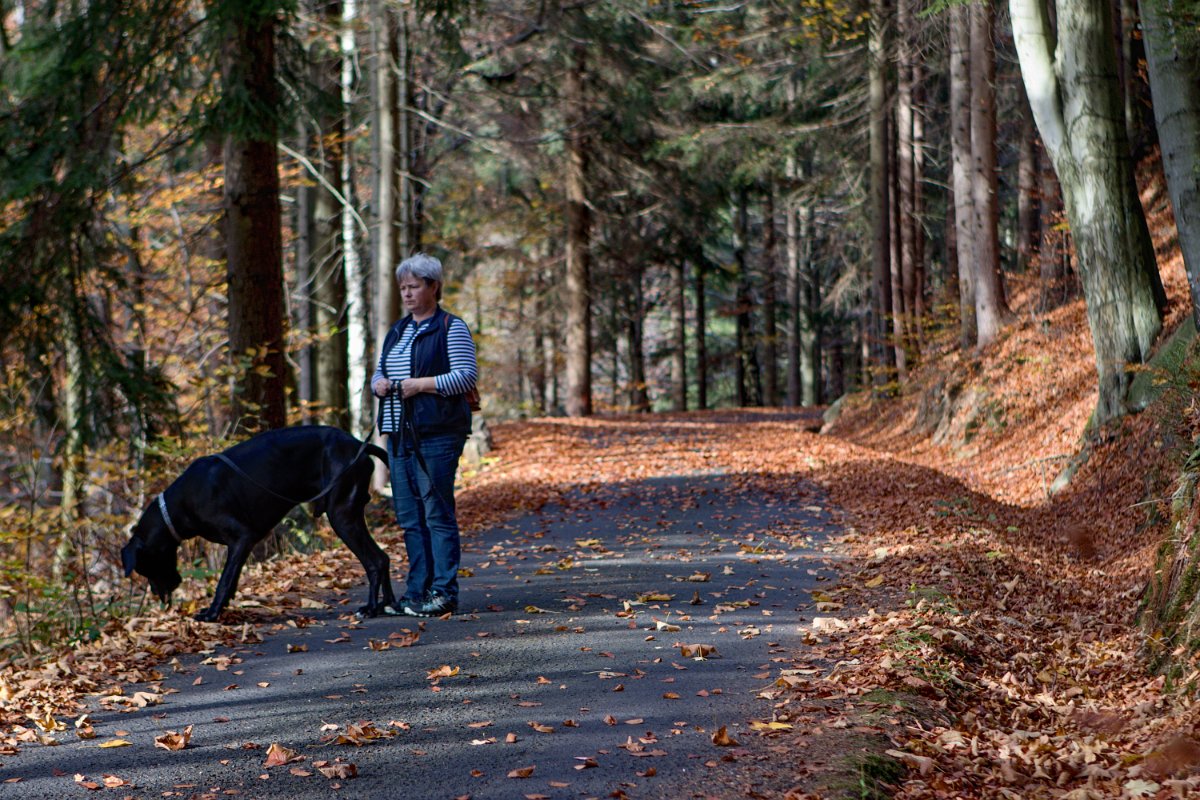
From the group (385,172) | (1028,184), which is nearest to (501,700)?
(385,172)

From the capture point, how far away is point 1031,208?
883 inches

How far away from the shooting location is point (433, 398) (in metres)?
7.43

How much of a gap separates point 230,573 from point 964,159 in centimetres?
1487

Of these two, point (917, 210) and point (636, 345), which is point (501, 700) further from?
point (636, 345)

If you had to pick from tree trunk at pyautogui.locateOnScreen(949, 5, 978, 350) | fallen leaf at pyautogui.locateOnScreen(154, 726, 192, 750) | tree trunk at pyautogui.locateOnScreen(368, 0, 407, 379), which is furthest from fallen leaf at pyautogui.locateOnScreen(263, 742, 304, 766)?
tree trunk at pyautogui.locateOnScreen(949, 5, 978, 350)

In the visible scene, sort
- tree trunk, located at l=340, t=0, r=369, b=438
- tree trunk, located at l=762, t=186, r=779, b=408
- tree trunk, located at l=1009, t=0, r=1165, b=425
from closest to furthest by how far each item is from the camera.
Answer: tree trunk, located at l=1009, t=0, r=1165, b=425, tree trunk, located at l=340, t=0, r=369, b=438, tree trunk, located at l=762, t=186, r=779, b=408

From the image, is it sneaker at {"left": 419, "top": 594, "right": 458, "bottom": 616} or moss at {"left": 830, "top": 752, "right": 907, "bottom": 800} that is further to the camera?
sneaker at {"left": 419, "top": 594, "right": 458, "bottom": 616}

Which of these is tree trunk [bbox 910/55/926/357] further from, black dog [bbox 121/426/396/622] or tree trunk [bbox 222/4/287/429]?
black dog [bbox 121/426/396/622]

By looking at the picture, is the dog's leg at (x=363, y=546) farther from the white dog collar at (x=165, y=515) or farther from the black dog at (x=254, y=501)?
the white dog collar at (x=165, y=515)

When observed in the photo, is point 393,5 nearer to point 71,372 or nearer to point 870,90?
point 71,372

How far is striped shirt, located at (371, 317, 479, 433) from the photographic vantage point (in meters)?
7.35

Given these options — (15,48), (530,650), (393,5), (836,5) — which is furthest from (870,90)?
(530,650)

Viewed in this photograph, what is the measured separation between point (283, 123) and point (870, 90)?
16.1 m

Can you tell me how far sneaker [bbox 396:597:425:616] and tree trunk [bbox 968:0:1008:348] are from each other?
13.3 meters
